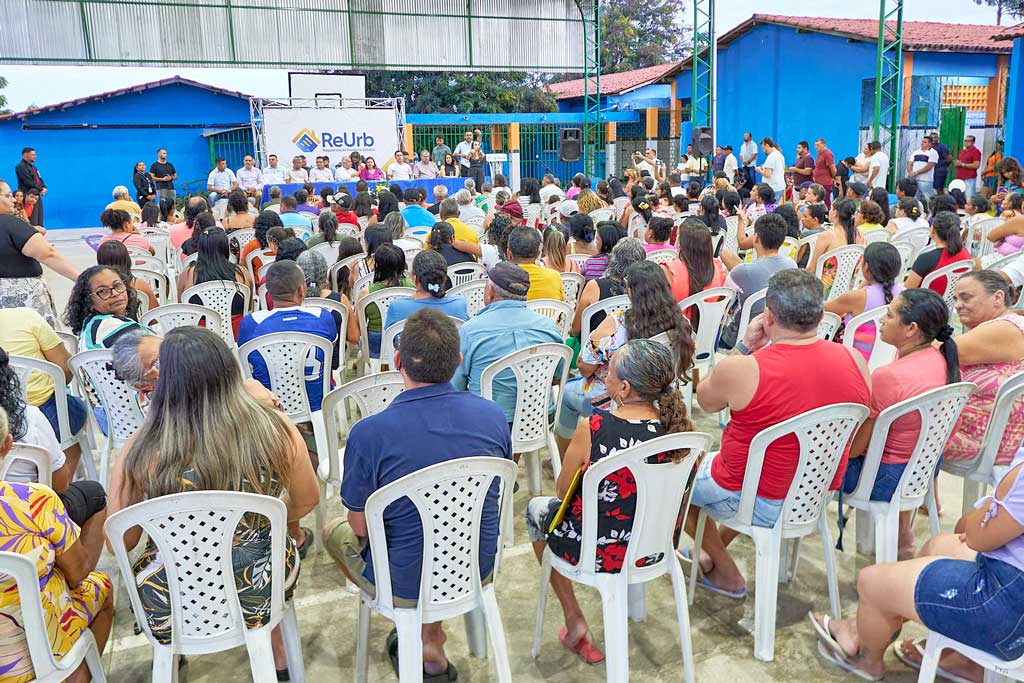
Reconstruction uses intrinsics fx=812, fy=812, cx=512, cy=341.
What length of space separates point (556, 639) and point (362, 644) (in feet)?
2.38

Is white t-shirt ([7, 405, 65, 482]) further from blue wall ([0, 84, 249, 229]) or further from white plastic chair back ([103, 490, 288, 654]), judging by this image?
blue wall ([0, 84, 249, 229])

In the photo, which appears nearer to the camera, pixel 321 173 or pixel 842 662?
pixel 842 662

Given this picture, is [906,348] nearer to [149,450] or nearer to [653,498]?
[653,498]

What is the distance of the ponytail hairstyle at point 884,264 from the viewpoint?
4.15 metres

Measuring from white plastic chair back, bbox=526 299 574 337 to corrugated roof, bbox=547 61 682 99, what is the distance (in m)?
18.4

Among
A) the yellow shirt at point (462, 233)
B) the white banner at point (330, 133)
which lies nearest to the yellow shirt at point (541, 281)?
the yellow shirt at point (462, 233)

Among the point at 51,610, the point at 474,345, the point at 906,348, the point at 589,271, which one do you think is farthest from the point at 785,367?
the point at 589,271

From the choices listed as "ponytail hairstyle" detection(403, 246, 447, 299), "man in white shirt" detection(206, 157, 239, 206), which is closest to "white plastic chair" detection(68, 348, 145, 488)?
"ponytail hairstyle" detection(403, 246, 447, 299)

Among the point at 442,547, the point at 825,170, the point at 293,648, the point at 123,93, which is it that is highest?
the point at 123,93

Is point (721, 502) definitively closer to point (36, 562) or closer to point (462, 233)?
point (36, 562)

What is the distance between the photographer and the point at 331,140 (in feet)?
53.3

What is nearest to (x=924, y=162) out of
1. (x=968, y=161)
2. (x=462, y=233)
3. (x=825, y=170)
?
(x=968, y=161)

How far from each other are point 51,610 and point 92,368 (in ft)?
5.33

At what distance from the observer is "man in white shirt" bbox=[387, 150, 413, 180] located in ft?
49.2
